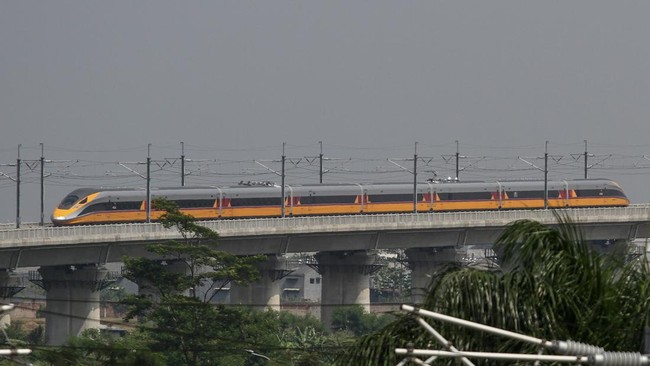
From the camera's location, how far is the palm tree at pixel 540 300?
23.0 meters

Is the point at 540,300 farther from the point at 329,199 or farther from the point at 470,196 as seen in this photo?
the point at 470,196

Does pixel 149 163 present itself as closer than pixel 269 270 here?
Yes

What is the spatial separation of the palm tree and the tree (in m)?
47.4

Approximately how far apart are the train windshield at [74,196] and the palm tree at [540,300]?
3537 inches

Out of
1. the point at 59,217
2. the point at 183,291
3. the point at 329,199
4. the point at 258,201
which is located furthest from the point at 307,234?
the point at 183,291

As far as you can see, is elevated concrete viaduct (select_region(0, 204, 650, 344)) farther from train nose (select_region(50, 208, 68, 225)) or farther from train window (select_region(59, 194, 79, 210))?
train window (select_region(59, 194, 79, 210))

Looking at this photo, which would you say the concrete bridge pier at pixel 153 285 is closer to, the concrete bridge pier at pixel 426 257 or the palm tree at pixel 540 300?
the concrete bridge pier at pixel 426 257

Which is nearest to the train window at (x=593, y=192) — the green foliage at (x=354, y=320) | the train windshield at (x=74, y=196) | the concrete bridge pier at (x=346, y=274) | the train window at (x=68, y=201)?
the green foliage at (x=354, y=320)

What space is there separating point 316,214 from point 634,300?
10891 centimetres

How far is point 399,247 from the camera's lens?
436 feet

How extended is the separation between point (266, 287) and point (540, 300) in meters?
104

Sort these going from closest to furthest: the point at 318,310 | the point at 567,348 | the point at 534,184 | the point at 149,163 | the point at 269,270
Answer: the point at 567,348
the point at 149,163
the point at 269,270
the point at 534,184
the point at 318,310

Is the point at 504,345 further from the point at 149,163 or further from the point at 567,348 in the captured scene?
the point at 149,163

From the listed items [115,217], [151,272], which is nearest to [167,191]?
[115,217]
